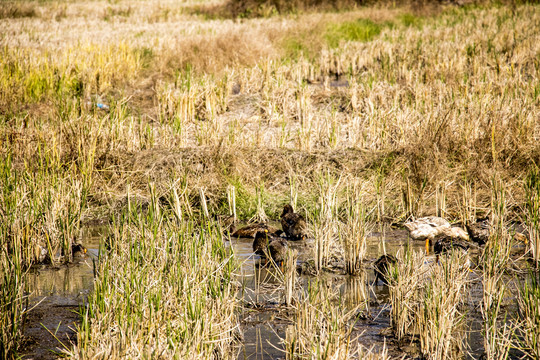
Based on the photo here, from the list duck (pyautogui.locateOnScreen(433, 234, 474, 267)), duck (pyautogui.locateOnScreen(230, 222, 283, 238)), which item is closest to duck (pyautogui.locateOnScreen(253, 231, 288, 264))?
duck (pyautogui.locateOnScreen(230, 222, 283, 238))

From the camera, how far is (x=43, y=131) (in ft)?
27.3

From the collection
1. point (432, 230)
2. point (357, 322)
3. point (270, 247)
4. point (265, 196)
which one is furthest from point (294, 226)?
point (357, 322)

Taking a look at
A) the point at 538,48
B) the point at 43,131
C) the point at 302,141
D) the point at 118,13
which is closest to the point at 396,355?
the point at 302,141

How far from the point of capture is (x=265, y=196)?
784cm

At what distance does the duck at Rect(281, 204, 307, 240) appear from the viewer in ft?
21.5

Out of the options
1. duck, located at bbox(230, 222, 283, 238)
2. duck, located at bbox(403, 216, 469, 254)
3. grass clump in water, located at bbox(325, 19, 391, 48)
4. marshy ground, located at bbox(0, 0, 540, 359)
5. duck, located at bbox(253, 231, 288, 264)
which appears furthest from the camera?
grass clump in water, located at bbox(325, 19, 391, 48)

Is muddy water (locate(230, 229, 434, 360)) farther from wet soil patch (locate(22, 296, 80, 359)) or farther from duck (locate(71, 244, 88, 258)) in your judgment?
duck (locate(71, 244, 88, 258))

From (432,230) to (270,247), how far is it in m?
1.92

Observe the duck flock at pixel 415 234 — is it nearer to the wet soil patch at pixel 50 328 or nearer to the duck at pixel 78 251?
the duck at pixel 78 251

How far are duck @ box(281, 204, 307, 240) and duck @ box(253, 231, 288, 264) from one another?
39 centimetres

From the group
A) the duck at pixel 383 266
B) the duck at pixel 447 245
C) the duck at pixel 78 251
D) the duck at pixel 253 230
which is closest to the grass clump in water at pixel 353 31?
the duck at pixel 253 230

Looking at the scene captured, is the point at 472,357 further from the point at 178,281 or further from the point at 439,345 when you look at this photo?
the point at 178,281

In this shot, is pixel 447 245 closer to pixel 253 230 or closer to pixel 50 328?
pixel 253 230

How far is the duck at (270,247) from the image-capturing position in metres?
5.66
